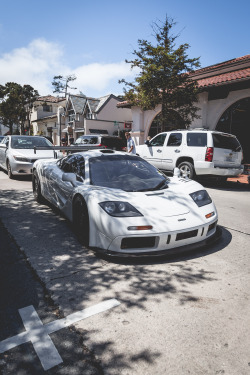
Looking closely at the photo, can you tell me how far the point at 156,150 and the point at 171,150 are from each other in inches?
32.4

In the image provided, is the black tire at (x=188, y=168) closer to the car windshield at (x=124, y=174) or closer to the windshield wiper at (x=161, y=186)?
the car windshield at (x=124, y=174)

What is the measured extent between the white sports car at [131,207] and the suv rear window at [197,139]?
435cm

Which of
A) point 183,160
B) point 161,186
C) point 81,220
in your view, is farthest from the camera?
point 183,160

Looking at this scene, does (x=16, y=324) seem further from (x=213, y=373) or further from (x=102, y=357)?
(x=213, y=373)

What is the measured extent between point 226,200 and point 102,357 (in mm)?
5629

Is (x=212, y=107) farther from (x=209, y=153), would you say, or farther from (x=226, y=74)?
(x=209, y=153)

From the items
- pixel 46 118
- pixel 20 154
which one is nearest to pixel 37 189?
pixel 20 154

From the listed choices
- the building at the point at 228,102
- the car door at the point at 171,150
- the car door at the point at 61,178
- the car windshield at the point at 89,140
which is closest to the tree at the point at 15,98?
the car windshield at the point at 89,140

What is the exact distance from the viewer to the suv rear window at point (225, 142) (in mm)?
8180

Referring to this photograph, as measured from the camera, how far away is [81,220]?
3480mm

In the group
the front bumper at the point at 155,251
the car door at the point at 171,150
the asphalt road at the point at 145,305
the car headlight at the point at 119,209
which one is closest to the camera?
the asphalt road at the point at 145,305

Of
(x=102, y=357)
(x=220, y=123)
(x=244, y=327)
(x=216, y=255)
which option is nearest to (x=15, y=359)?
(x=102, y=357)

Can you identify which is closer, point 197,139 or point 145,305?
point 145,305

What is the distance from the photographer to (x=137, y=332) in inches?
75.7
